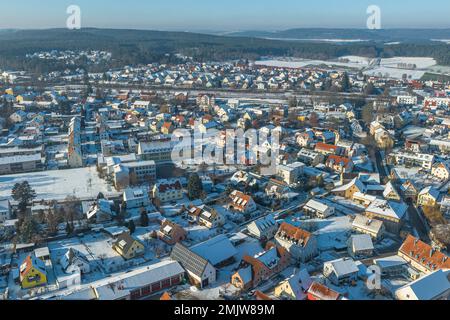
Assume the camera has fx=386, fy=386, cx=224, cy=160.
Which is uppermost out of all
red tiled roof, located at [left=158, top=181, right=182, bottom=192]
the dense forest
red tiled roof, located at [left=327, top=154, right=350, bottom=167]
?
the dense forest

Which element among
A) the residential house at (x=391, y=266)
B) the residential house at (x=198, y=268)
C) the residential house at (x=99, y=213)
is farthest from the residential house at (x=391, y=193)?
the residential house at (x=99, y=213)

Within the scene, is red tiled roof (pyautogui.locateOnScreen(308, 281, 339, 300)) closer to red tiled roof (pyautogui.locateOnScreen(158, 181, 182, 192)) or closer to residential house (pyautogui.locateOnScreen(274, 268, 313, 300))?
residential house (pyautogui.locateOnScreen(274, 268, 313, 300))

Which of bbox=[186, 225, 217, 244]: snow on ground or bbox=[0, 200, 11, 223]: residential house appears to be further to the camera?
bbox=[0, 200, 11, 223]: residential house

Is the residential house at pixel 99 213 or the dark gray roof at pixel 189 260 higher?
the residential house at pixel 99 213

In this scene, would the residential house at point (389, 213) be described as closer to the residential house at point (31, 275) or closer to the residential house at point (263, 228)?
the residential house at point (263, 228)

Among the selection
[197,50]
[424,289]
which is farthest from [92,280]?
[197,50]

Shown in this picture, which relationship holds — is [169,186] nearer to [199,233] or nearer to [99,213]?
[99,213]

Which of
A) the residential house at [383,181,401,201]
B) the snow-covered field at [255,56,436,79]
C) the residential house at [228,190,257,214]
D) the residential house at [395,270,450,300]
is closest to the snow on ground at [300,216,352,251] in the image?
the residential house at [228,190,257,214]
